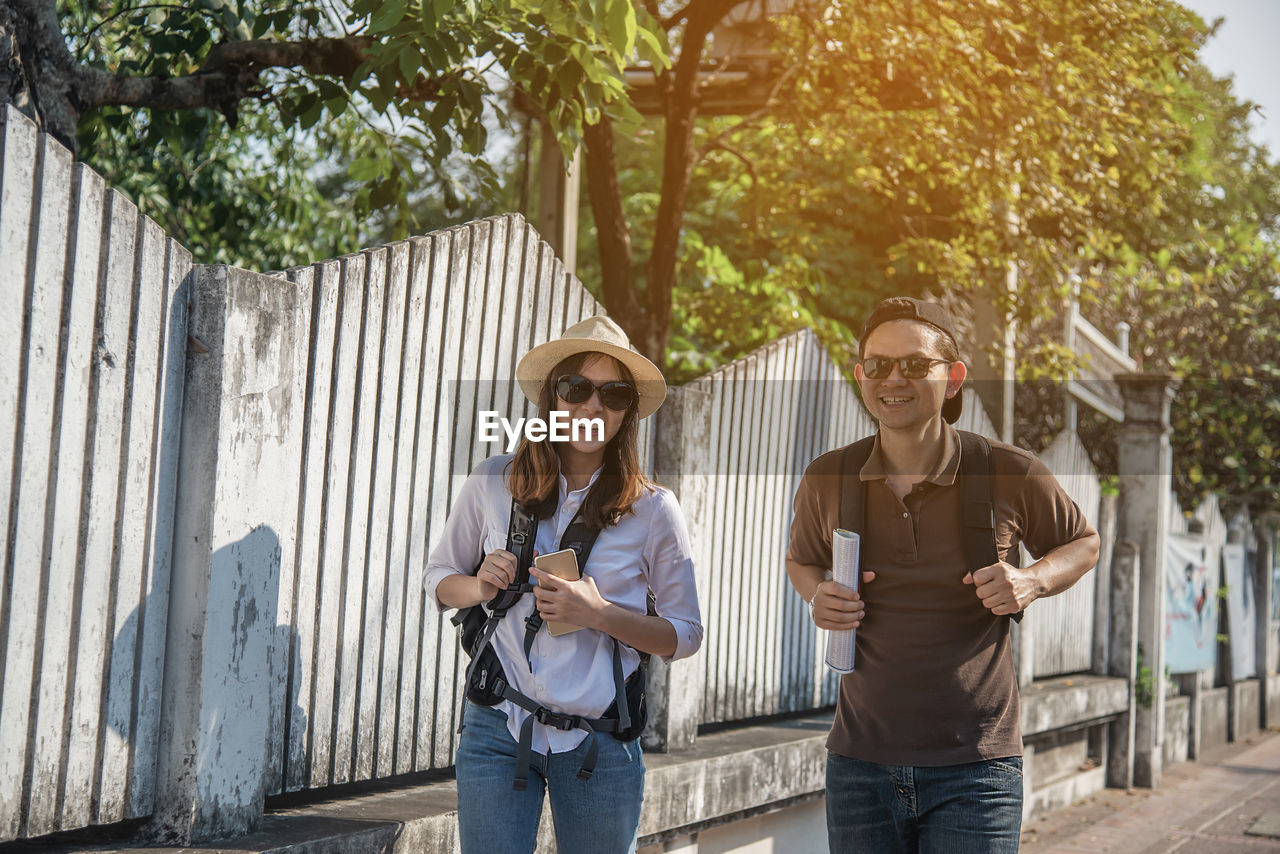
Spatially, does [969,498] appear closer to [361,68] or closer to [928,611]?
[928,611]

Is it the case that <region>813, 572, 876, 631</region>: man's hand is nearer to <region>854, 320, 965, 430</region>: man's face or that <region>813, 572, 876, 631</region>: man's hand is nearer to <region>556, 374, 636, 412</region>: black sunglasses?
<region>854, 320, 965, 430</region>: man's face

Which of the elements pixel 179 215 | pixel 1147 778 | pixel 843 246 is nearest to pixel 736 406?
pixel 1147 778

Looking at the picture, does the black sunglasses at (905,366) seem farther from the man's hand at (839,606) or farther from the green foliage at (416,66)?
the green foliage at (416,66)

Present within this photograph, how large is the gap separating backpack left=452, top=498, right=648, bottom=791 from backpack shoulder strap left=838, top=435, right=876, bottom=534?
0.68 m

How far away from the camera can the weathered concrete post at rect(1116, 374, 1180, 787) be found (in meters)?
10.5

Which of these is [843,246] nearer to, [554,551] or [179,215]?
[179,215]

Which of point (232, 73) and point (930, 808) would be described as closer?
point (930, 808)

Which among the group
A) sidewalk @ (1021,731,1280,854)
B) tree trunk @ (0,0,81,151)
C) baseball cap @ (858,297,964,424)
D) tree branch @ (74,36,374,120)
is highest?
tree branch @ (74,36,374,120)

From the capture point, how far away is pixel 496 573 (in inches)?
115

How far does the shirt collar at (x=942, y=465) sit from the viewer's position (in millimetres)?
3230

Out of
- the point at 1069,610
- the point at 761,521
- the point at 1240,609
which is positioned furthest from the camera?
the point at 1240,609

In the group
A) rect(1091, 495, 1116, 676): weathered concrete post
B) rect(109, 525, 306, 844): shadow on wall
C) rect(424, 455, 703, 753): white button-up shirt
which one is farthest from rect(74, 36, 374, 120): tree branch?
rect(1091, 495, 1116, 676): weathered concrete post

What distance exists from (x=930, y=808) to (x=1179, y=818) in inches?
270

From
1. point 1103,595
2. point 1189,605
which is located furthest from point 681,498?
point 1189,605
